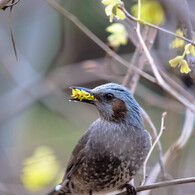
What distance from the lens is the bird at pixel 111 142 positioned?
4059 millimetres

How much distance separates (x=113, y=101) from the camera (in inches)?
165

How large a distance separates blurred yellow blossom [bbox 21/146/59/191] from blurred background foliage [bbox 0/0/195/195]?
1.2 inches

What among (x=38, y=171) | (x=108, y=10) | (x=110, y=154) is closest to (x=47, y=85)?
(x=38, y=171)

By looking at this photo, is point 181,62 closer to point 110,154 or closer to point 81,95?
point 81,95

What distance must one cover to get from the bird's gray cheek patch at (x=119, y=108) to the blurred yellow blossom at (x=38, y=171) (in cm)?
178

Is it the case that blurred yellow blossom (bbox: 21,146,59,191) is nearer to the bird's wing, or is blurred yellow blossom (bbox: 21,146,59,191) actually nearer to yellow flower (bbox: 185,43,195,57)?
the bird's wing

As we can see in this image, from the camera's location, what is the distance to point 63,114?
716 cm

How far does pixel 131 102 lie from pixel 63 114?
10.0 feet

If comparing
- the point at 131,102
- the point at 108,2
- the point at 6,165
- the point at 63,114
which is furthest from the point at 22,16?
the point at 108,2

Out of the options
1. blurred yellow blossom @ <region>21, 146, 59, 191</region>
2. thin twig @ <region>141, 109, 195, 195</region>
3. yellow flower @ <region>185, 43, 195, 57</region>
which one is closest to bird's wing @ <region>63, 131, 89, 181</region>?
thin twig @ <region>141, 109, 195, 195</region>

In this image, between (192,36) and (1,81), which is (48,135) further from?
(192,36)

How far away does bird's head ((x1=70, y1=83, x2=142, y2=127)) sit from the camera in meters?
4.07

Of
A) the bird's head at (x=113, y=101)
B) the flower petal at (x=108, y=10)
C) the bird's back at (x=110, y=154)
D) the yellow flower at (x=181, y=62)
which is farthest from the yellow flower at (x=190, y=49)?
the bird's back at (x=110, y=154)

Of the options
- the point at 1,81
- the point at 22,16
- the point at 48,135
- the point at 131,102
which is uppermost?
the point at 22,16
